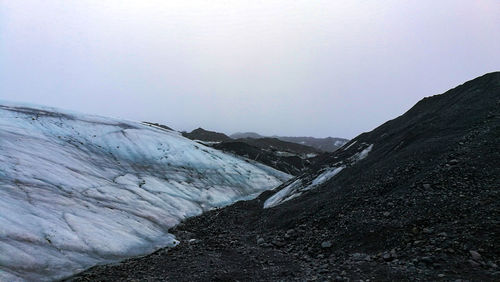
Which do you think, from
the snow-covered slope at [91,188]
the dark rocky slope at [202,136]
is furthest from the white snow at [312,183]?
the dark rocky slope at [202,136]

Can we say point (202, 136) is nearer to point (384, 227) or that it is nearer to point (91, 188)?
point (91, 188)

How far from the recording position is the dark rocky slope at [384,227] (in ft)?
29.2

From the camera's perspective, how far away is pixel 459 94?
24.5m

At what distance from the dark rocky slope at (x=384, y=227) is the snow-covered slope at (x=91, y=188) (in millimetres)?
1655

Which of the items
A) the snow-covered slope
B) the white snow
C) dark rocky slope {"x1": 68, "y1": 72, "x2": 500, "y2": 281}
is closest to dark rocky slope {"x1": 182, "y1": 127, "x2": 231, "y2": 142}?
the snow-covered slope

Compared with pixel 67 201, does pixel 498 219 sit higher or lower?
lower

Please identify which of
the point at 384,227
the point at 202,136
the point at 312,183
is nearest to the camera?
the point at 384,227

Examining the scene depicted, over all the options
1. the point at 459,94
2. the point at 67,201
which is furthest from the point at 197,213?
the point at 459,94

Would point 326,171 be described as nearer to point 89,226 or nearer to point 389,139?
point 389,139

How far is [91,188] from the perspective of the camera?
20.2m

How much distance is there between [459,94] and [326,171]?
11.1 metres

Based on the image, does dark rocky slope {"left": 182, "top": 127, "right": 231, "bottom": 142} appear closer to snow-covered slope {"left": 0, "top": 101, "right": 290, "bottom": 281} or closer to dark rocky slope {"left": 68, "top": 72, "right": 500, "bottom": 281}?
snow-covered slope {"left": 0, "top": 101, "right": 290, "bottom": 281}

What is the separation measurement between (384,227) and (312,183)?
1140 cm

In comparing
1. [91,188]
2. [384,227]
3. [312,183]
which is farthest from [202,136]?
[384,227]
